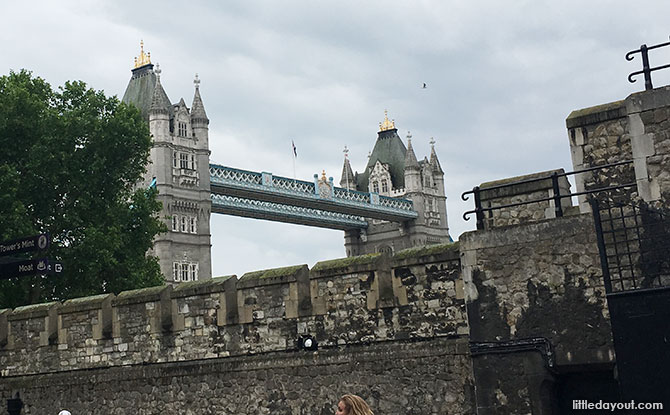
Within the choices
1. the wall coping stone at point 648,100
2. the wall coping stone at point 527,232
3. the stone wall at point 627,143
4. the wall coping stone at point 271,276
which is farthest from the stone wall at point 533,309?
the wall coping stone at point 271,276

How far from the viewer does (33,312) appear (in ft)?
47.2

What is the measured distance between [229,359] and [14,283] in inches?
576

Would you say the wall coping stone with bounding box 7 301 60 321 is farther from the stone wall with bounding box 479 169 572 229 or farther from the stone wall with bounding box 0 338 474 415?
the stone wall with bounding box 479 169 572 229

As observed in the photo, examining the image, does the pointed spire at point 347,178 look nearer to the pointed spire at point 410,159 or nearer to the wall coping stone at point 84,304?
the pointed spire at point 410,159

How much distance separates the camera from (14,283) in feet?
80.4

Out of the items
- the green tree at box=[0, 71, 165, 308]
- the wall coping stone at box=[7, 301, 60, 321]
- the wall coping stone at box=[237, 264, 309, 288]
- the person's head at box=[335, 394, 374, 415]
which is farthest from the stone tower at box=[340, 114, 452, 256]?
the person's head at box=[335, 394, 374, 415]

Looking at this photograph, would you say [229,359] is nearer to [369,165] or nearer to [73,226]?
[73,226]

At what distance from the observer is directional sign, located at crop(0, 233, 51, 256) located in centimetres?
1322

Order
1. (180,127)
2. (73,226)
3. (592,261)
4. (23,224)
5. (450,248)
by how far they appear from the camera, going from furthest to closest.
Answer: (180,127), (73,226), (23,224), (450,248), (592,261)

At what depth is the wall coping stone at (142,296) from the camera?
12.8m

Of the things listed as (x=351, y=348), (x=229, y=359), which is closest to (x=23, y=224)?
(x=229, y=359)

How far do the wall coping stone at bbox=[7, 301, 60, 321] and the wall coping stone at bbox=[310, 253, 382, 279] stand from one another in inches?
201

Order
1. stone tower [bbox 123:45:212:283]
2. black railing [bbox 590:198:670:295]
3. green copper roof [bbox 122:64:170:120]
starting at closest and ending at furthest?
black railing [bbox 590:198:670:295] < stone tower [bbox 123:45:212:283] < green copper roof [bbox 122:64:170:120]

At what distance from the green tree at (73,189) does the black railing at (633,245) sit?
18.2m
